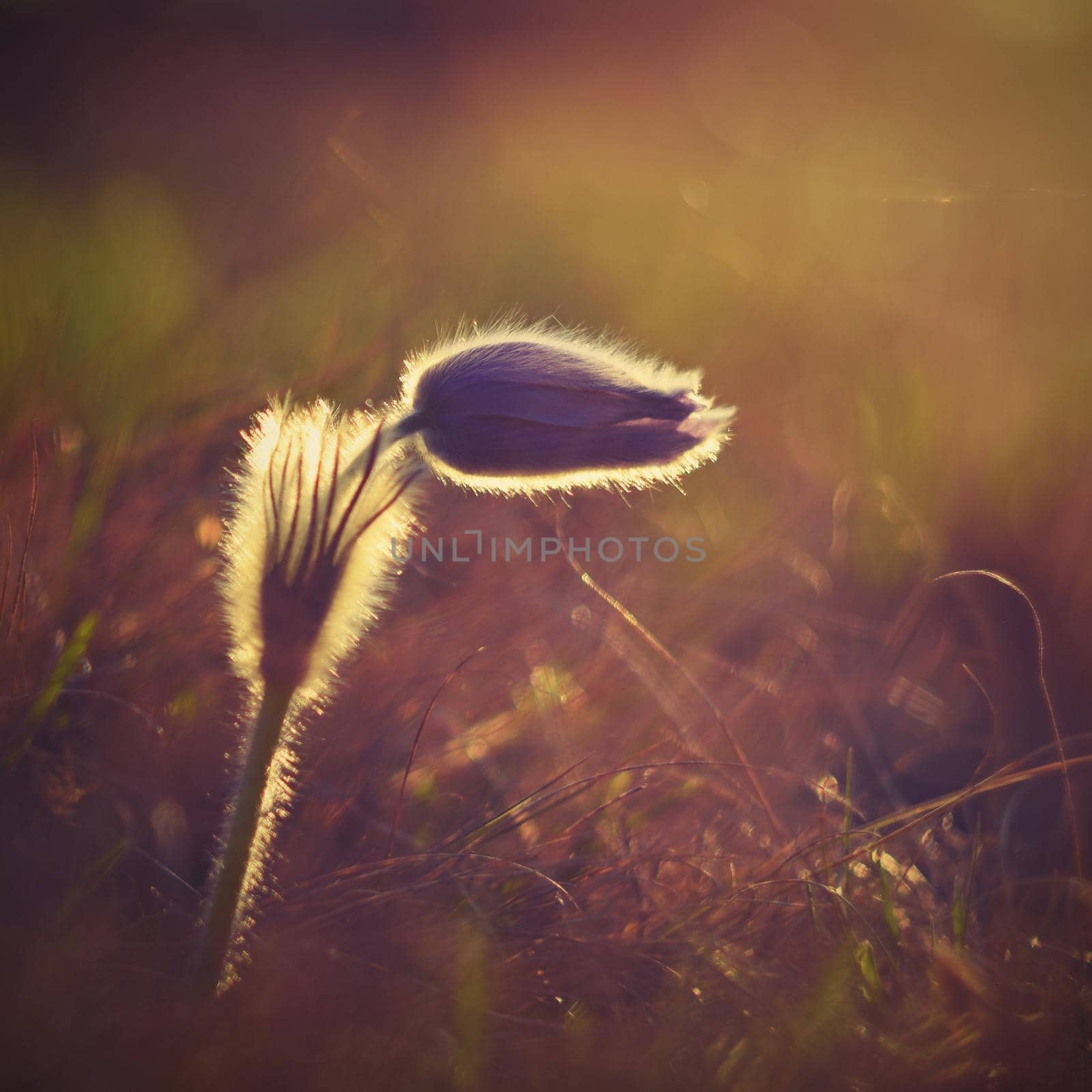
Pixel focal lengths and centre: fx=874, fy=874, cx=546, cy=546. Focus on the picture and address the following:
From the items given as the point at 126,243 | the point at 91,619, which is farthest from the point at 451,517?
the point at 126,243

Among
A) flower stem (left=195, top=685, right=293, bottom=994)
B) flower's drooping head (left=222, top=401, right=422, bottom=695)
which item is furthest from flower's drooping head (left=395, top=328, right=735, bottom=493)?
flower stem (left=195, top=685, right=293, bottom=994)

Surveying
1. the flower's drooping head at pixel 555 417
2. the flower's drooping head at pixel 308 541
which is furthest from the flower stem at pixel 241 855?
the flower's drooping head at pixel 555 417

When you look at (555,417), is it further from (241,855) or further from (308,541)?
(241,855)

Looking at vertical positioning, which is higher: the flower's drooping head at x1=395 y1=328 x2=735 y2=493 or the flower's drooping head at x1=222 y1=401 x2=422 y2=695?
the flower's drooping head at x1=395 y1=328 x2=735 y2=493

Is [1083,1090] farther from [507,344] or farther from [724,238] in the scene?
[724,238]

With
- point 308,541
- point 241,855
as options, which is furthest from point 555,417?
point 241,855

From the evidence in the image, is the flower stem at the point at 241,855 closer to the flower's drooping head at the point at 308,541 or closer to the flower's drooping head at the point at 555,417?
the flower's drooping head at the point at 308,541

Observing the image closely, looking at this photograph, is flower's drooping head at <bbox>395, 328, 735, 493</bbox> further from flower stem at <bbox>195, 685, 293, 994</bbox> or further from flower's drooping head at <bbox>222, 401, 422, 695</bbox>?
flower stem at <bbox>195, 685, 293, 994</bbox>
